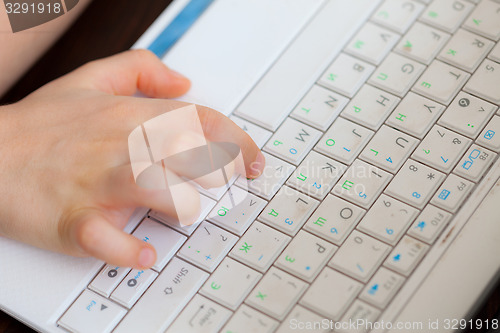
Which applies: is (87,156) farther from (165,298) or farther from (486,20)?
(486,20)

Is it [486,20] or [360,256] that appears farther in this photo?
[486,20]

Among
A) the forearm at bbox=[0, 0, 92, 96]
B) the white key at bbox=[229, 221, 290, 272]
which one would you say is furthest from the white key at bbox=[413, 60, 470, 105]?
the forearm at bbox=[0, 0, 92, 96]

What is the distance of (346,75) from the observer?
1.99 feet

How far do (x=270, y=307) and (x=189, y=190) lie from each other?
13 centimetres

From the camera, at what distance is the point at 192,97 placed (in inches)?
24.5

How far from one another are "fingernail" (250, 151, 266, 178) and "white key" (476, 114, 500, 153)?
0.20 meters

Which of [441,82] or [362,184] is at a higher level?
[441,82]

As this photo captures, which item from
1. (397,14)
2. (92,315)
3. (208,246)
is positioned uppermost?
(397,14)

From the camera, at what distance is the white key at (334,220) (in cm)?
52

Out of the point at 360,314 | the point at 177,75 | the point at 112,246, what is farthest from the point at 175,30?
the point at 360,314

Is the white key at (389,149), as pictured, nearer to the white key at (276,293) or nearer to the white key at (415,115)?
the white key at (415,115)

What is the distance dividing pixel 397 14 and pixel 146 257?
374 mm

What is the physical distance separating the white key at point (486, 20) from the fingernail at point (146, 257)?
0.40 meters

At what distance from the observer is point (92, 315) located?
0.51m
